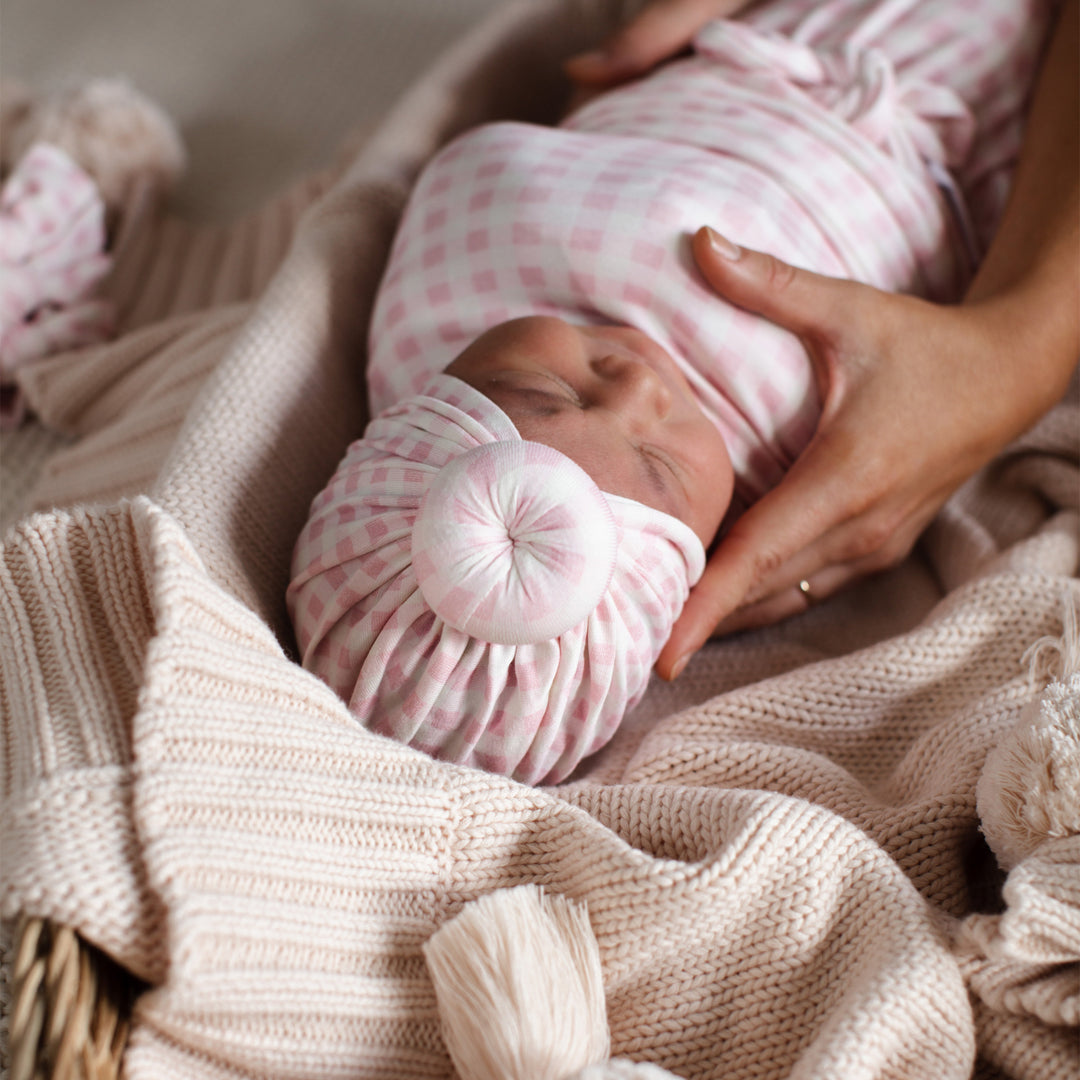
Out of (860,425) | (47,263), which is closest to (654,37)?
(860,425)

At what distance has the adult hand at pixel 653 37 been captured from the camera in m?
1.23

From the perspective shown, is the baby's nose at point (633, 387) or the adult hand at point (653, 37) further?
the adult hand at point (653, 37)

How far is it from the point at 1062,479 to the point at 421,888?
754 millimetres

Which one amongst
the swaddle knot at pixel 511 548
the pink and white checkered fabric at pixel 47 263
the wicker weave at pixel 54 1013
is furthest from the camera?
the pink and white checkered fabric at pixel 47 263

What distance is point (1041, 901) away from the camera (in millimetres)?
532

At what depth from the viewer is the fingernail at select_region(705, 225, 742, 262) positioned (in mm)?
869

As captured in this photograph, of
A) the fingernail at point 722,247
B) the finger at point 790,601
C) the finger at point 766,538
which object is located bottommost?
the finger at point 790,601

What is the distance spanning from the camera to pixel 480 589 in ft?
2.08

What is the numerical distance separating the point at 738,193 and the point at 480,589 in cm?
53

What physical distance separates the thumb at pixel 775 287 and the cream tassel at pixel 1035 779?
0.39m

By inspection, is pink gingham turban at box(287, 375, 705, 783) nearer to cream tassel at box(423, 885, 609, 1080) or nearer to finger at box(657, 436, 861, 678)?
finger at box(657, 436, 861, 678)

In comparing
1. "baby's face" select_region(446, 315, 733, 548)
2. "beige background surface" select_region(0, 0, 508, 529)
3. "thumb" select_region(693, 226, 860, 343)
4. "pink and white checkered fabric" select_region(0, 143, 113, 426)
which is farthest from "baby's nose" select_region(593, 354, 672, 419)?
"beige background surface" select_region(0, 0, 508, 529)

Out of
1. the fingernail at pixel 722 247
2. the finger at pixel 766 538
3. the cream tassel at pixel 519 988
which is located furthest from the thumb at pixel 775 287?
the cream tassel at pixel 519 988

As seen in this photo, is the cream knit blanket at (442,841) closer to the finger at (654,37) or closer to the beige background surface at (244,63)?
the finger at (654,37)
